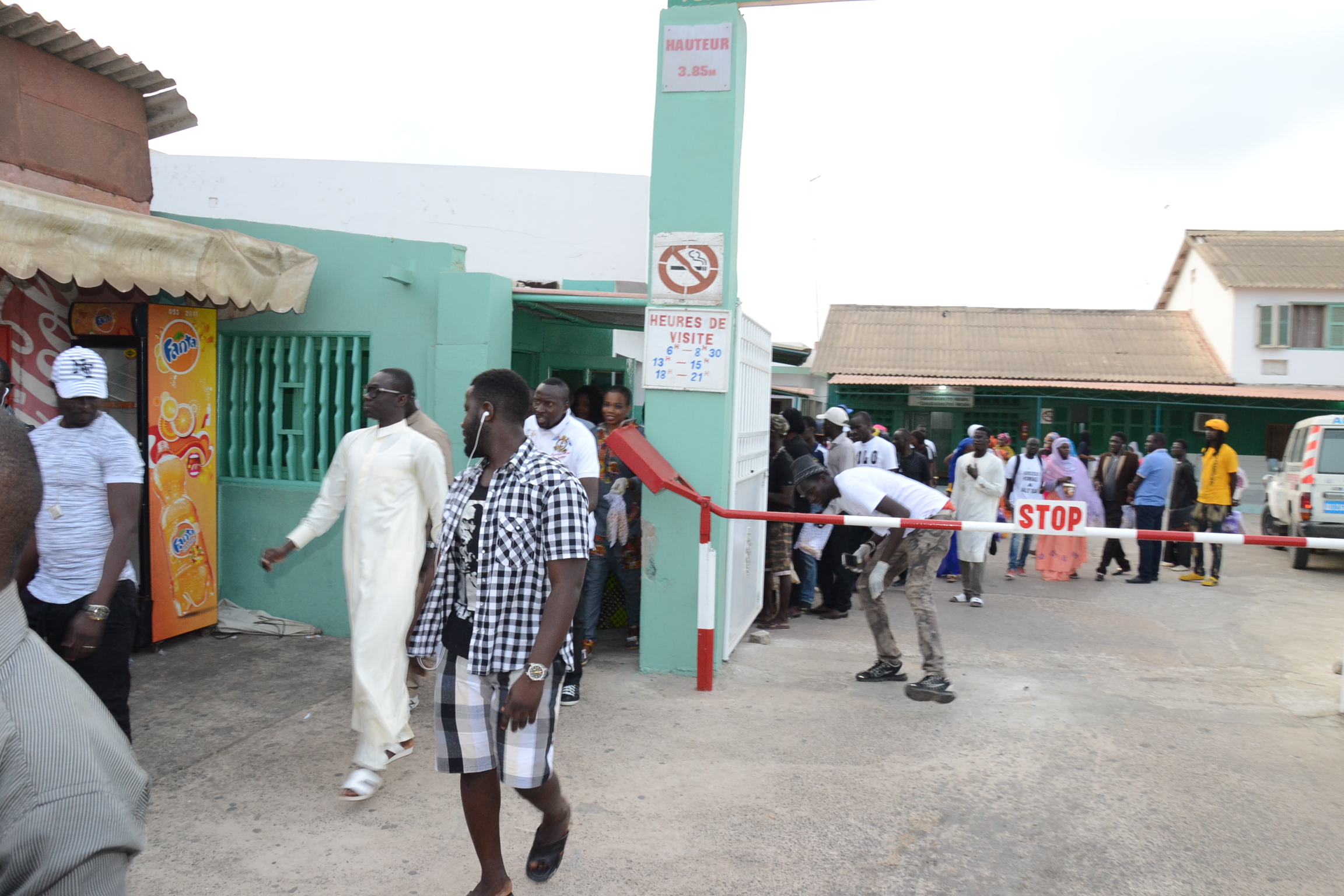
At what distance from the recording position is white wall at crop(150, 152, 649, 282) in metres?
18.7

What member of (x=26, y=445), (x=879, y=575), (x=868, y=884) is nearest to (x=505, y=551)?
(x=26, y=445)

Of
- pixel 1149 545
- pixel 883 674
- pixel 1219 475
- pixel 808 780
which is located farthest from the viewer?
pixel 1219 475

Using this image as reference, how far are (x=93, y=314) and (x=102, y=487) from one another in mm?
3135

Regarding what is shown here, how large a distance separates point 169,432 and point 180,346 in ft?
1.91

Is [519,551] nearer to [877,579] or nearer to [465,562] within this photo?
[465,562]

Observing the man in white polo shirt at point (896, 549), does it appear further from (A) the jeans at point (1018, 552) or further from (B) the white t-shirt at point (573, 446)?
(A) the jeans at point (1018, 552)

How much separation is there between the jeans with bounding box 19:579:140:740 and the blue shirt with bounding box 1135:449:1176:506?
10.1 m

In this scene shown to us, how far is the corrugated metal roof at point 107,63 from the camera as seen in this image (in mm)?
5625

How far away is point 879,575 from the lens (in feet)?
18.5

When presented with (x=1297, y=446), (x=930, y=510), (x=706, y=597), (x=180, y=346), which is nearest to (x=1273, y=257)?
(x=1297, y=446)

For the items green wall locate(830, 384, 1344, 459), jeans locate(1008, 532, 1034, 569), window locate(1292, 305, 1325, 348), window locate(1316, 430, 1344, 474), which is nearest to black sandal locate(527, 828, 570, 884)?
jeans locate(1008, 532, 1034, 569)

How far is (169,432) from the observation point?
6.12m

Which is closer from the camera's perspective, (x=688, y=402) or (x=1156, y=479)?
(x=688, y=402)

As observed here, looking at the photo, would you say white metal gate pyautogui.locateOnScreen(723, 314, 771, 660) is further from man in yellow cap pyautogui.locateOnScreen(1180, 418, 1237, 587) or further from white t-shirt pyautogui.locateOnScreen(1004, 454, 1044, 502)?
man in yellow cap pyautogui.locateOnScreen(1180, 418, 1237, 587)
